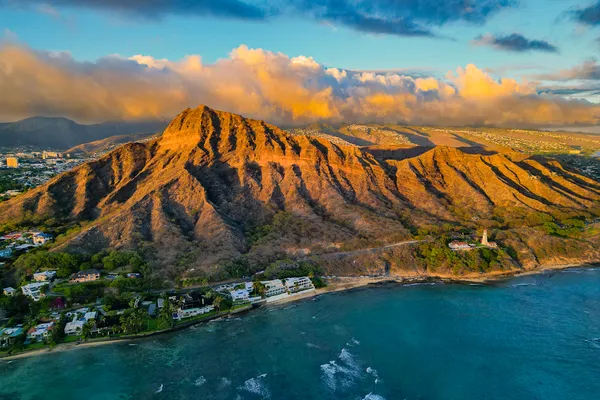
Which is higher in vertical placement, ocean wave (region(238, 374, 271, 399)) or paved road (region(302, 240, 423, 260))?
paved road (region(302, 240, 423, 260))

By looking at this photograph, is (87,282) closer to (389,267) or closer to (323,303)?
(323,303)

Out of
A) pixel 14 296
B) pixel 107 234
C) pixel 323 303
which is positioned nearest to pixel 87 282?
pixel 14 296

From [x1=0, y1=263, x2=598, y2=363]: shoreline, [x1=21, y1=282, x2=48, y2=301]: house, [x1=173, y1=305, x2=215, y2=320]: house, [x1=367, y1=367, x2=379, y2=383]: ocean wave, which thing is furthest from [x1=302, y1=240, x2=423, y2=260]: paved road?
[x1=21, y1=282, x2=48, y2=301]: house

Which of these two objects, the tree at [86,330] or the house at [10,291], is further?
the house at [10,291]

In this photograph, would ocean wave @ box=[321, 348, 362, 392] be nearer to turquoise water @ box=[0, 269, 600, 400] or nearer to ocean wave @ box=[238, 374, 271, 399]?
turquoise water @ box=[0, 269, 600, 400]

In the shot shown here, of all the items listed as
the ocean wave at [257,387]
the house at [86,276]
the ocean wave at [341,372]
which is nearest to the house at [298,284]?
the ocean wave at [341,372]

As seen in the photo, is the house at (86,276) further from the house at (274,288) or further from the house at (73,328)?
the house at (274,288)
